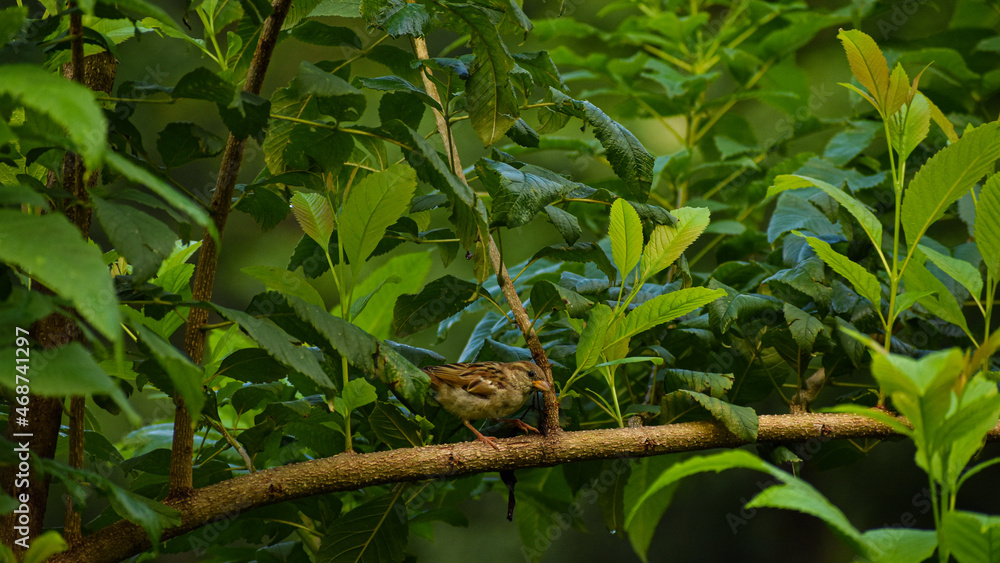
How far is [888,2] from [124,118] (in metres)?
1.54

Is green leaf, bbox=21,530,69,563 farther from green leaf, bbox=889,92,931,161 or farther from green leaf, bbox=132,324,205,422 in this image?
green leaf, bbox=889,92,931,161

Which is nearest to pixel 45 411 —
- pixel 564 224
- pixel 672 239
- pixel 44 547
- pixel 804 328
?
pixel 44 547

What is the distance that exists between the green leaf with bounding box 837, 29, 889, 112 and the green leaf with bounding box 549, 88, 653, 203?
0.85ft

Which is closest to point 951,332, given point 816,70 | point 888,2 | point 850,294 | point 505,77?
point 850,294

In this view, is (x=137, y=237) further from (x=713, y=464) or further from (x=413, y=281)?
(x=413, y=281)

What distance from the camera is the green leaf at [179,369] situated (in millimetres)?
492

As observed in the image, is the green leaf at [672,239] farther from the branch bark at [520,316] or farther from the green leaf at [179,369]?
the green leaf at [179,369]

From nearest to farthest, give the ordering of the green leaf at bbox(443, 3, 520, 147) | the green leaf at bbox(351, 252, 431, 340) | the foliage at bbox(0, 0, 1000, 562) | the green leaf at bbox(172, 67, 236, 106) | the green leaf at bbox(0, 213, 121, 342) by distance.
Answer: the green leaf at bbox(0, 213, 121, 342), the foliage at bbox(0, 0, 1000, 562), the green leaf at bbox(172, 67, 236, 106), the green leaf at bbox(443, 3, 520, 147), the green leaf at bbox(351, 252, 431, 340)

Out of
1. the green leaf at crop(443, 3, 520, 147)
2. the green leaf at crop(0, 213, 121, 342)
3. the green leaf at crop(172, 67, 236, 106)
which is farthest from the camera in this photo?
the green leaf at crop(443, 3, 520, 147)

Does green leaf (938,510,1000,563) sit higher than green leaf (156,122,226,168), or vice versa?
green leaf (156,122,226,168)

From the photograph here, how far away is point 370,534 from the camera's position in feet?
2.88

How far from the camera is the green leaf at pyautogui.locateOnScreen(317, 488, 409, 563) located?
0.87 meters

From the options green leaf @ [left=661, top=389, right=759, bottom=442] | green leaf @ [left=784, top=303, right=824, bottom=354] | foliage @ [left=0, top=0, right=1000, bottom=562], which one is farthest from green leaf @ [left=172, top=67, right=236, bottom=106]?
green leaf @ [left=784, top=303, right=824, bottom=354]

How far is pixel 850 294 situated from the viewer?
1.00 meters
